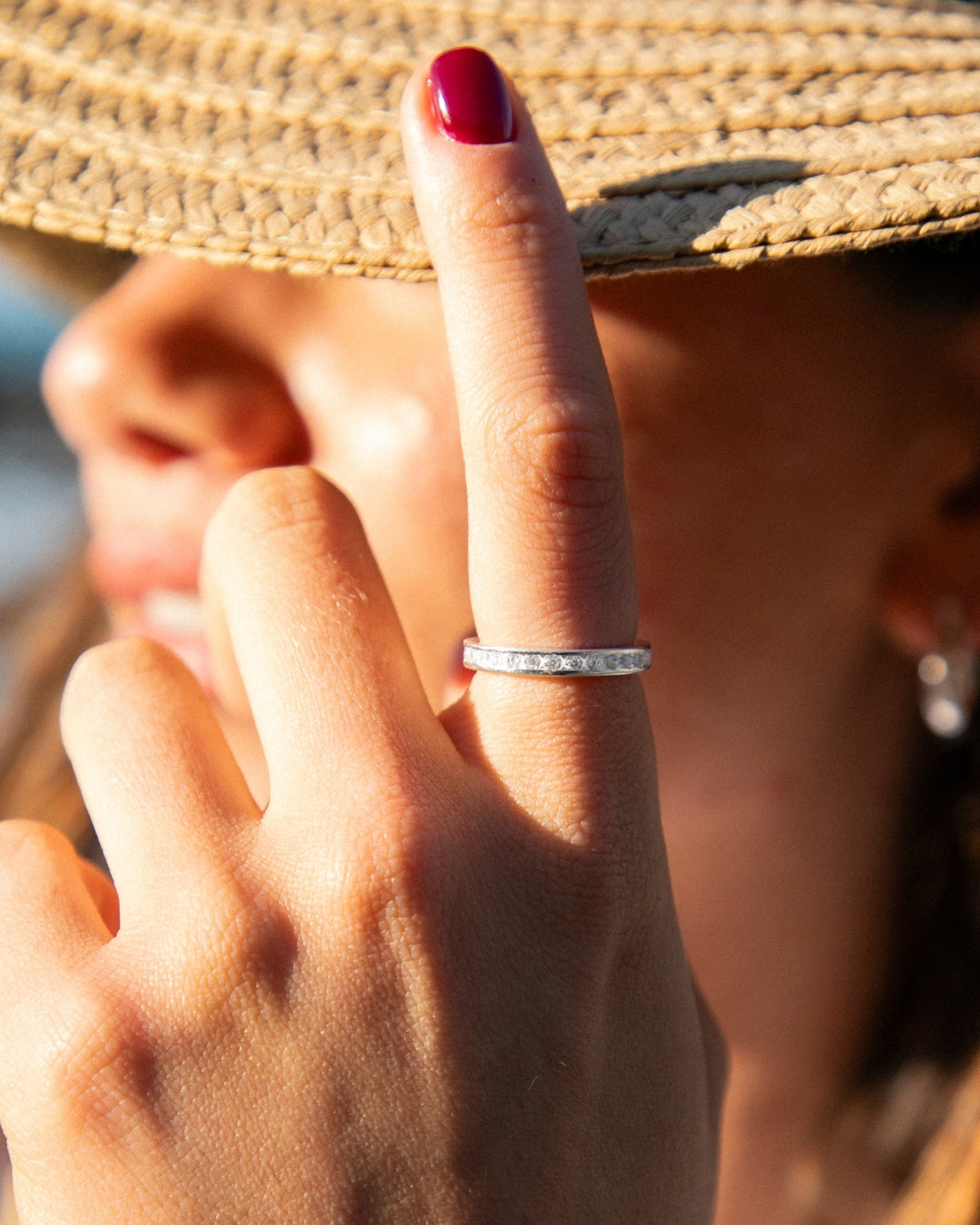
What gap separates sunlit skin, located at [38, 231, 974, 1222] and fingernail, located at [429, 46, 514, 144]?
155 millimetres

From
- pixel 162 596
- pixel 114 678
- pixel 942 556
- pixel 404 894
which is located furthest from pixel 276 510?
pixel 942 556

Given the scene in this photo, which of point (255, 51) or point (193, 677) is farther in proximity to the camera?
point (255, 51)

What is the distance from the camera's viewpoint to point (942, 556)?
94 cm

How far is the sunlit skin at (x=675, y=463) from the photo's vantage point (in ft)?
2.45

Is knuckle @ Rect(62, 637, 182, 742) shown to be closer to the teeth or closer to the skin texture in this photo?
the skin texture

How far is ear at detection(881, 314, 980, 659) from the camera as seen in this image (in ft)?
2.93

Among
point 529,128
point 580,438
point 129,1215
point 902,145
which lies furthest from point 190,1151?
point 902,145

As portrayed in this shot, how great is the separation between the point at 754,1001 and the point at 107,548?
2.69 feet

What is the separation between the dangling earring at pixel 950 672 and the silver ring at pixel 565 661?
0.50 m

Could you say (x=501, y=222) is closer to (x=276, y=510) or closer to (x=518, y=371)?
(x=518, y=371)

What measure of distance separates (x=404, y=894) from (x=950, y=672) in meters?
0.66

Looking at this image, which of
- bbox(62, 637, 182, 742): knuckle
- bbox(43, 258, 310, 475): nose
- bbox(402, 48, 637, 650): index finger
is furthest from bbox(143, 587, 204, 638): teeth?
bbox(402, 48, 637, 650): index finger

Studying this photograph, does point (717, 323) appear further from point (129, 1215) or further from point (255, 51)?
point (129, 1215)

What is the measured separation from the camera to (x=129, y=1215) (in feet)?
1.62
